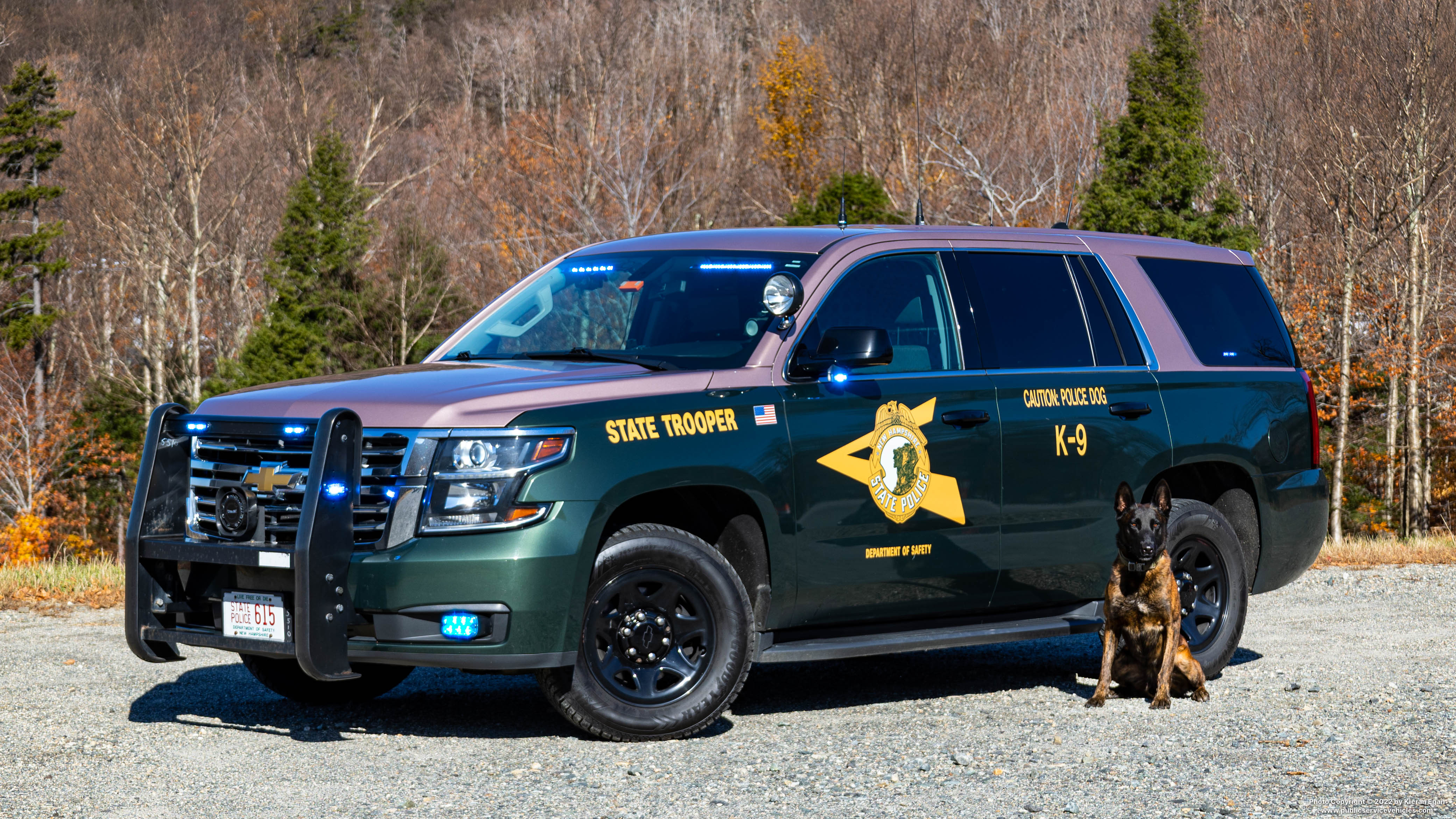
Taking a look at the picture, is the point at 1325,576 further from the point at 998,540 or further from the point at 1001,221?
the point at 1001,221

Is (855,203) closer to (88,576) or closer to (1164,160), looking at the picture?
(1164,160)

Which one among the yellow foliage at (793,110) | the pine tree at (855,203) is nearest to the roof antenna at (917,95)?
the pine tree at (855,203)

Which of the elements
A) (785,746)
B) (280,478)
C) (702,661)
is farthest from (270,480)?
(785,746)

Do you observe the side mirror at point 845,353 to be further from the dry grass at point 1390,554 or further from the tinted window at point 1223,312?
the dry grass at point 1390,554

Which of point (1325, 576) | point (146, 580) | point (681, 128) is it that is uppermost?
point (681, 128)

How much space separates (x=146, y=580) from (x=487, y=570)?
60.4 inches

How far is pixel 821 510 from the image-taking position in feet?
21.6

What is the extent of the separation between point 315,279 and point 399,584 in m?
45.4

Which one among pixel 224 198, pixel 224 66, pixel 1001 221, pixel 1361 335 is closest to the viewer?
pixel 1361 335

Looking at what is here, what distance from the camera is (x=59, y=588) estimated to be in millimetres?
11641

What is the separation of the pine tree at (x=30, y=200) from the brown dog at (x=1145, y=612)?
52.0m

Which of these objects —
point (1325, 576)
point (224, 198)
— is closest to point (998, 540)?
point (1325, 576)

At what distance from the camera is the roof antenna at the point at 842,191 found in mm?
7441

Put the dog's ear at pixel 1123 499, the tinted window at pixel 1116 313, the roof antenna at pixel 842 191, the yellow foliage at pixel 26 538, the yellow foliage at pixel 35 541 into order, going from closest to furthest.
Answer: the dog's ear at pixel 1123 499 < the roof antenna at pixel 842 191 < the tinted window at pixel 1116 313 < the yellow foliage at pixel 26 538 < the yellow foliage at pixel 35 541
